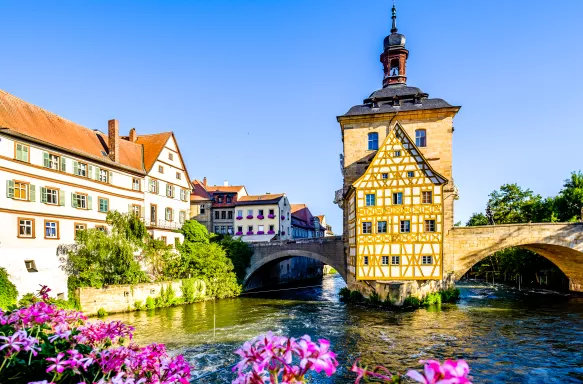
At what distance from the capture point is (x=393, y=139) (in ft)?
75.7

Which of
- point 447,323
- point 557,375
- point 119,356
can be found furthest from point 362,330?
point 119,356

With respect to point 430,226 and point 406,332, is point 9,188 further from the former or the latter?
point 430,226

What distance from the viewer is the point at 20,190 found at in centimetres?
1853

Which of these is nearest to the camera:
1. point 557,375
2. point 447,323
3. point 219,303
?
point 557,375

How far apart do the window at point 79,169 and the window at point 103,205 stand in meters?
2.03

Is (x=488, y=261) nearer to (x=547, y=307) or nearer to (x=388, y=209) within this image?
(x=547, y=307)

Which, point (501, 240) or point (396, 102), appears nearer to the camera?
point (501, 240)

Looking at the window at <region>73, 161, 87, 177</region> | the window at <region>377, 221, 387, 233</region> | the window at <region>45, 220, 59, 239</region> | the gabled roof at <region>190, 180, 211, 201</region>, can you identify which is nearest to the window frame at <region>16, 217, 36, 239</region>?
the window at <region>45, 220, 59, 239</region>

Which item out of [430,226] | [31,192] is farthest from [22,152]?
[430,226]

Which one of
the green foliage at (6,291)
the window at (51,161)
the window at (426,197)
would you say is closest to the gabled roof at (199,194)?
the window at (51,161)

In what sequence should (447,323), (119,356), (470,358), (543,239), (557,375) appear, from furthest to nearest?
(543,239), (447,323), (470,358), (557,375), (119,356)

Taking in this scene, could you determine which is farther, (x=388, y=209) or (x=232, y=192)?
(x=232, y=192)

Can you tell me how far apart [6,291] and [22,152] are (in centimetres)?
705

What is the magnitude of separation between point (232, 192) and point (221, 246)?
13.7m
